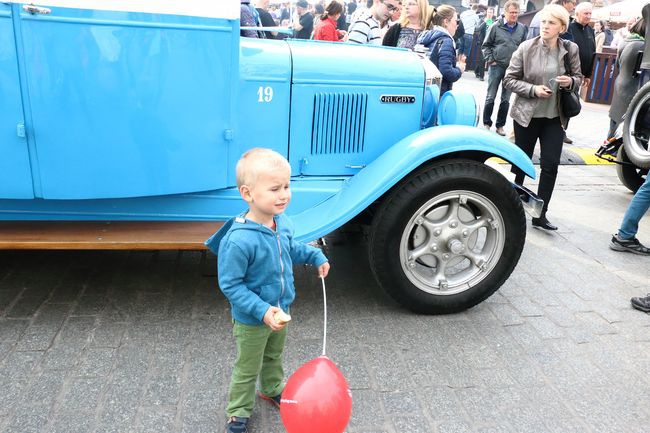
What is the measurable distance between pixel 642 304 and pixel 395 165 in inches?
70.7

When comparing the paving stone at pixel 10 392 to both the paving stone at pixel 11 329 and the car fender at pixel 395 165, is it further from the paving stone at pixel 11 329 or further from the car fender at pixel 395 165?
the car fender at pixel 395 165

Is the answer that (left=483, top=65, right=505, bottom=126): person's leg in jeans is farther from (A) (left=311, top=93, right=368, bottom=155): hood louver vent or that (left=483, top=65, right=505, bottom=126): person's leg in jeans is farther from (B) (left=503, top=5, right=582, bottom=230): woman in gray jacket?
(A) (left=311, top=93, right=368, bottom=155): hood louver vent

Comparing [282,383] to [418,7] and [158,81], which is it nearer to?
[158,81]

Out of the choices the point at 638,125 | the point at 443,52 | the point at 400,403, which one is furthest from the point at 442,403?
the point at 638,125

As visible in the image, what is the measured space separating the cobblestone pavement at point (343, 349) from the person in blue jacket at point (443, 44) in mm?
1927

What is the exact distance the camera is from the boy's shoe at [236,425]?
2396 millimetres

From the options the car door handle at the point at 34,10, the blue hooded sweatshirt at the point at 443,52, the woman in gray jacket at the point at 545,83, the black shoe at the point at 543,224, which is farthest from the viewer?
the blue hooded sweatshirt at the point at 443,52

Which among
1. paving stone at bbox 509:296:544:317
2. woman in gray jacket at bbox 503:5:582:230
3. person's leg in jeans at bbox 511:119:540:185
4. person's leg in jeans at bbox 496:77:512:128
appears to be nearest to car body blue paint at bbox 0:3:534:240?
paving stone at bbox 509:296:544:317

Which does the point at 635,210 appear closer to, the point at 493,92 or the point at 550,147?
the point at 550,147

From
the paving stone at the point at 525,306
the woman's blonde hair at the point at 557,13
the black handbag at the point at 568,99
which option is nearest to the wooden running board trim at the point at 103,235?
the paving stone at the point at 525,306

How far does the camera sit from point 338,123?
3582 mm

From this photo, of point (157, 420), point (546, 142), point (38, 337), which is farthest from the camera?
point (546, 142)

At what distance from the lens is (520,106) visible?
492 centimetres

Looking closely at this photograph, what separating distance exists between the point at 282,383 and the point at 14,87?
185 centimetres
